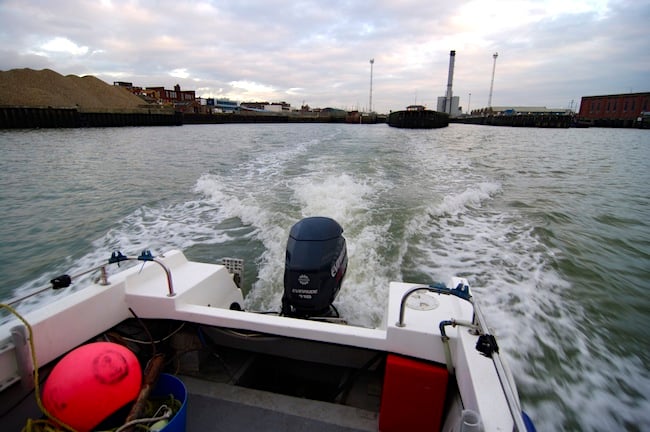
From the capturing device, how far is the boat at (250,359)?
1210mm

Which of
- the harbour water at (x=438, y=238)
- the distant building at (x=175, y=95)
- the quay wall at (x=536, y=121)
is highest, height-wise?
the distant building at (x=175, y=95)

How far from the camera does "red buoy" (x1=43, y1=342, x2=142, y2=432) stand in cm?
115

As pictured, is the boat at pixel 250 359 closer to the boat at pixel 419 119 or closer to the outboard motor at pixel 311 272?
the outboard motor at pixel 311 272

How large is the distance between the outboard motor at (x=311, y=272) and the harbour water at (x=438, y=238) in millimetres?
974

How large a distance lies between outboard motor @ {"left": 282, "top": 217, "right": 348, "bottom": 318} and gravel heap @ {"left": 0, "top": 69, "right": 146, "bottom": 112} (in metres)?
42.3

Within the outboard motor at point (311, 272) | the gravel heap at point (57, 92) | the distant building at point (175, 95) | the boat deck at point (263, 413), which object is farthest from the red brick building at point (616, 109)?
the distant building at point (175, 95)

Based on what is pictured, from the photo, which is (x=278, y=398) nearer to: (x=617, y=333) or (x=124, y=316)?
(x=124, y=316)

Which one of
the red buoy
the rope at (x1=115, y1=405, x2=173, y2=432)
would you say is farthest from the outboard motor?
the red buoy

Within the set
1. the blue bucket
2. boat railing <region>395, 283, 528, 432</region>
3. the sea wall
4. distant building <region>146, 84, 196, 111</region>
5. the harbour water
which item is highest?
distant building <region>146, 84, 196, 111</region>

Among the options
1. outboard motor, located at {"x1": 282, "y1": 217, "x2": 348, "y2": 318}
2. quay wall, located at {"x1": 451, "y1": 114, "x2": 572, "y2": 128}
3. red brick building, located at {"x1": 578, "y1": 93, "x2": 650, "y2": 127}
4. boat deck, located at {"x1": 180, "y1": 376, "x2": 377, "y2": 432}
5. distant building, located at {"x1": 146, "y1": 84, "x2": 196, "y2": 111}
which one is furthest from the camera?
distant building, located at {"x1": 146, "y1": 84, "x2": 196, "y2": 111}

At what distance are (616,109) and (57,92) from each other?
93.8 metres

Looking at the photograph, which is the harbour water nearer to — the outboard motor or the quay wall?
the outboard motor

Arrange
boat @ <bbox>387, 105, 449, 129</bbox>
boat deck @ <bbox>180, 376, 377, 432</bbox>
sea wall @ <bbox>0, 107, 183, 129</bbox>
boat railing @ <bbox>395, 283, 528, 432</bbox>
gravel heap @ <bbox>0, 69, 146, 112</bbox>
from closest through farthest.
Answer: boat railing @ <bbox>395, 283, 528, 432</bbox> → boat deck @ <bbox>180, 376, 377, 432</bbox> → sea wall @ <bbox>0, 107, 183, 129</bbox> → gravel heap @ <bbox>0, 69, 146, 112</bbox> → boat @ <bbox>387, 105, 449, 129</bbox>

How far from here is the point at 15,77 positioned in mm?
40656
